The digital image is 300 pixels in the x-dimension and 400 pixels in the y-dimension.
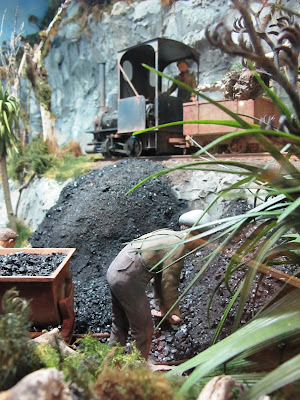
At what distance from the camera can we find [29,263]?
3.39m

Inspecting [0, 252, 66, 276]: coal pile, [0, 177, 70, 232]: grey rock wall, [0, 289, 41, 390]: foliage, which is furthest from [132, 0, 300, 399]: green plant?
[0, 177, 70, 232]: grey rock wall

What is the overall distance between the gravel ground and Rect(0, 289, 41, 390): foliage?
6.38 ft

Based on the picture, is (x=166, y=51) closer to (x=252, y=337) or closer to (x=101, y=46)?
(x=101, y=46)

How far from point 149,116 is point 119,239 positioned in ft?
12.6

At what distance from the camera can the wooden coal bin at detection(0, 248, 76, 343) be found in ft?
9.89

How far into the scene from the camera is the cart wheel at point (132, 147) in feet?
28.1

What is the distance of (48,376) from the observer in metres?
0.95

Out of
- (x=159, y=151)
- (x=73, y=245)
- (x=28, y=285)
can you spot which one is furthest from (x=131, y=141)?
(x=28, y=285)

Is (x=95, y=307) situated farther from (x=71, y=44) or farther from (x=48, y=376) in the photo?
(x=71, y=44)

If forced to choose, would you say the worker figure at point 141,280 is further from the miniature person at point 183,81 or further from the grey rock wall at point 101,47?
the grey rock wall at point 101,47

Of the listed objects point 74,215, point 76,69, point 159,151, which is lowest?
point 74,215

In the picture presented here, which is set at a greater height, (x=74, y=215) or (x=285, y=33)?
(x=285, y=33)

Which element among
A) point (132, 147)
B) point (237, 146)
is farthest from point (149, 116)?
point (237, 146)

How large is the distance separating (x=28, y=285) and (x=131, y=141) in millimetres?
6012
